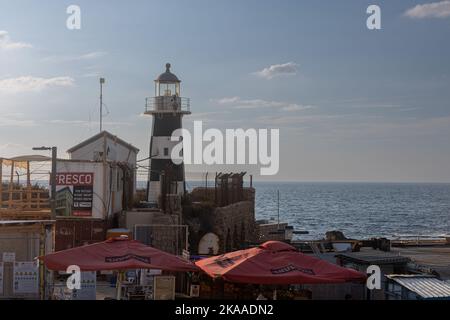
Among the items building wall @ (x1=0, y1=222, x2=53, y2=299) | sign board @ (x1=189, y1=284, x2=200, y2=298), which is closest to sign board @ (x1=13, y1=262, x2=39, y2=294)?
building wall @ (x1=0, y1=222, x2=53, y2=299)

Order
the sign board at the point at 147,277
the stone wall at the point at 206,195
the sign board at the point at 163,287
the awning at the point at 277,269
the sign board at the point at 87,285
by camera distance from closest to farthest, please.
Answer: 1. the awning at the point at 277,269
2. the sign board at the point at 163,287
3. the sign board at the point at 87,285
4. the sign board at the point at 147,277
5. the stone wall at the point at 206,195

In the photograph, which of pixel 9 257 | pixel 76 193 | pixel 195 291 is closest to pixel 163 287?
pixel 195 291

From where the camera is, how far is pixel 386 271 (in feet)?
55.8

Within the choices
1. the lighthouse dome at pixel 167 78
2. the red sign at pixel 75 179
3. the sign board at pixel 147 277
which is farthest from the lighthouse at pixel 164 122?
the sign board at pixel 147 277

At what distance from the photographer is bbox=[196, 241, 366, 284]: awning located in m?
12.6

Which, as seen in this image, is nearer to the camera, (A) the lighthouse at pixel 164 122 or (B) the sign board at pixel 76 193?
(B) the sign board at pixel 76 193

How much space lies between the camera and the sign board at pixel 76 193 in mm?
24359

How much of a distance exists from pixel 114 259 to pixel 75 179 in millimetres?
11957

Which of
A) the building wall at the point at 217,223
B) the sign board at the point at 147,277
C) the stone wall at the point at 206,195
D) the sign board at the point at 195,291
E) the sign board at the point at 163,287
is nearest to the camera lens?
the sign board at the point at 163,287

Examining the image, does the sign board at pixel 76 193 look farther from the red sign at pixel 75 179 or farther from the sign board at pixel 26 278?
the sign board at pixel 26 278

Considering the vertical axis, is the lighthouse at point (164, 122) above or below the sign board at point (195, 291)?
above

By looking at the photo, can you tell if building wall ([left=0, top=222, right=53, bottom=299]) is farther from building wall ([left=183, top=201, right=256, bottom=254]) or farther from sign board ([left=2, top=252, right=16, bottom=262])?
building wall ([left=183, top=201, right=256, bottom=254])

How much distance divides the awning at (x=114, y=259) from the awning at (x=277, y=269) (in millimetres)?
825
